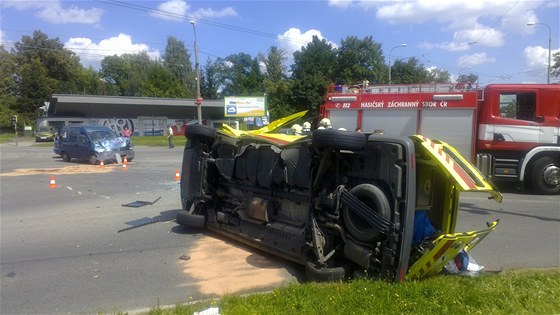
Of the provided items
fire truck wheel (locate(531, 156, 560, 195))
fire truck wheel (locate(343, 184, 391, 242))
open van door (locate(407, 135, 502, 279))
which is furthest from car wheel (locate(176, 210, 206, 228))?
fire truck wheel (locate(531, 156, 560, 195))

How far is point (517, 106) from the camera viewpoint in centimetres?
1112

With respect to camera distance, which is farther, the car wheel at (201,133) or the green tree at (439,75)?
the green tree at (439,75)

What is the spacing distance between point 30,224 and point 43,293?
4.00 m

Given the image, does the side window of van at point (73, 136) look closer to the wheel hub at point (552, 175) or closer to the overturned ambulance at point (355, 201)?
the overturned ambulance at point (355, 201)

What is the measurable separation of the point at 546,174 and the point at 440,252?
8149 mm

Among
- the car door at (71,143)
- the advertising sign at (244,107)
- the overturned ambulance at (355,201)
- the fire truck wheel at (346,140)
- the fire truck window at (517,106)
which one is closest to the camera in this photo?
the overturned ambulance at (355,201)

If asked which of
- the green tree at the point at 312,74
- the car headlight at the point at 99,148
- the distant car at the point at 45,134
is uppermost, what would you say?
the green tree at the point at 312,74

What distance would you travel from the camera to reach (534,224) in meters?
7.86

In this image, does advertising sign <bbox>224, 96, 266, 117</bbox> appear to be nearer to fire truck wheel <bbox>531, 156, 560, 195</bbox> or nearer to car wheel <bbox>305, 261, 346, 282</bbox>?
fire truck wheel <bbox>531, 156, 560, 195</bbox>

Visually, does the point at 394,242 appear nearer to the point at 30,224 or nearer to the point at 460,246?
the point at 460,246

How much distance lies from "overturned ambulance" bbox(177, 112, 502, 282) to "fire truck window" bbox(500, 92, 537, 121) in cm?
712

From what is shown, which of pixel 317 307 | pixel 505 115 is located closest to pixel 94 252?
pixel 317 307

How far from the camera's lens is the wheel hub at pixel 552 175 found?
35.6 ft

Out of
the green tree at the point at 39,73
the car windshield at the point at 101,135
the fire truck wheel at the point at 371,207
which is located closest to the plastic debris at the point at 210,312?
the fire truck wheel at the point at 371,207
